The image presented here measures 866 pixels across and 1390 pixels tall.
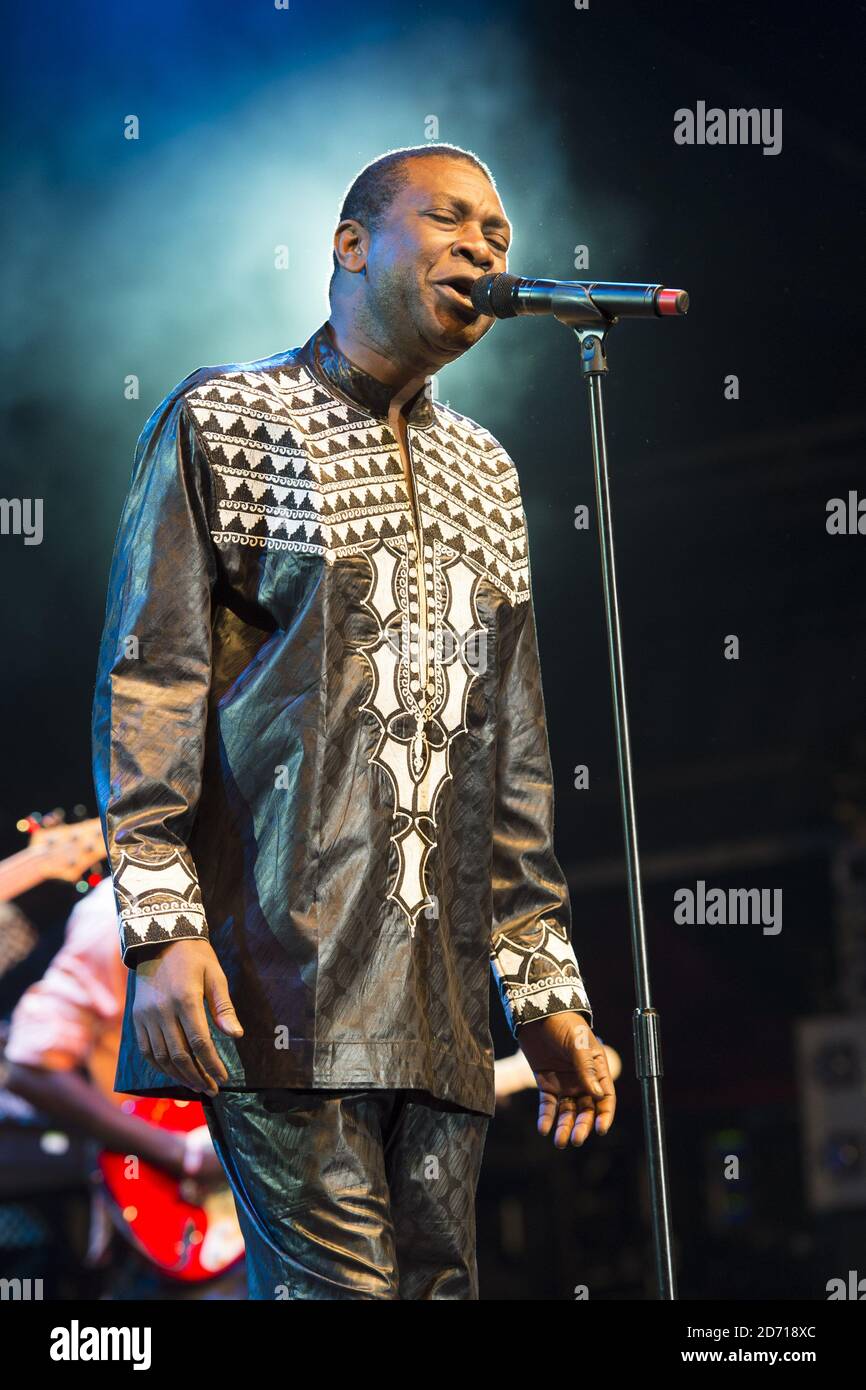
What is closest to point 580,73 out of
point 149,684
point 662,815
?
point 662,815

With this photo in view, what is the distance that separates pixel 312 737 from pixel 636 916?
446 millimetres

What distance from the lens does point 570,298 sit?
2189 millimetres

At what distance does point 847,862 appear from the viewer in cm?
409

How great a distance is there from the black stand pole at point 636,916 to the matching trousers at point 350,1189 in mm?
253

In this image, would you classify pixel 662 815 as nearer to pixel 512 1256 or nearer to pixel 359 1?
pixel 512 1256

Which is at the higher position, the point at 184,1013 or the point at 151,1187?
the point at 184,1013

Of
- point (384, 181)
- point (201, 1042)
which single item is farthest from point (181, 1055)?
point (384, 181)

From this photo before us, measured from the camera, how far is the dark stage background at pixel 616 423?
150 inches

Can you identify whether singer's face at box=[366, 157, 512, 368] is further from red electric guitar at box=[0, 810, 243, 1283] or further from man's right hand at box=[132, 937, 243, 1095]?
red electric guitar at box=[0, 810, 243, 1283]

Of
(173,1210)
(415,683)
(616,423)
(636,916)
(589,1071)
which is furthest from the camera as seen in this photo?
(173,1210)

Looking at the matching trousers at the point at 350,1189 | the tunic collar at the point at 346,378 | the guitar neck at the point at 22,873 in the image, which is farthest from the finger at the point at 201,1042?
the guitar neck at the point at 22,873

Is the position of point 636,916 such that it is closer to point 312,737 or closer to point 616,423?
point 312,737

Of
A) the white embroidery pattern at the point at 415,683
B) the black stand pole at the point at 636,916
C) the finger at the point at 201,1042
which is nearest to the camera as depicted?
the finger at the point at 201,1042

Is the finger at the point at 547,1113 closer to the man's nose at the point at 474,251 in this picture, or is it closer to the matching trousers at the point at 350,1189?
the matching trousers at the point at 350,1189
